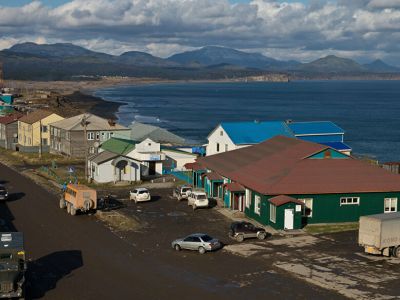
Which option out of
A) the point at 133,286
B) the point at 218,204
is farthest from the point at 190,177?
the point at 133,286

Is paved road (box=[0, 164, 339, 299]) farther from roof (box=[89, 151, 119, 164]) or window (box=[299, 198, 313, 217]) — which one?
roof (box=[89, 151, 119, 164])

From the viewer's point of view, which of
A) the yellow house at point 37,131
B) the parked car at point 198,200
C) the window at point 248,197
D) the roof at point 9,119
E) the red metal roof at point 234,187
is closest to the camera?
the window at point 248,197

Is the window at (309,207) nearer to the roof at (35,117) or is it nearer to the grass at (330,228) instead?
the grass at (330,228)

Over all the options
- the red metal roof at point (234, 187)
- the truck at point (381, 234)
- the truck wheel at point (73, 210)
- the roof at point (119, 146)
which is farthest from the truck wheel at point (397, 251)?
the roof at point (119, 146)

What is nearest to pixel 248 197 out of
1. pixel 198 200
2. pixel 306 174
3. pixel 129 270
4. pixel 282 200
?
pixel 198 200

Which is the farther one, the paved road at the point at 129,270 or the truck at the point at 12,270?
the paved road at the point at 129,270

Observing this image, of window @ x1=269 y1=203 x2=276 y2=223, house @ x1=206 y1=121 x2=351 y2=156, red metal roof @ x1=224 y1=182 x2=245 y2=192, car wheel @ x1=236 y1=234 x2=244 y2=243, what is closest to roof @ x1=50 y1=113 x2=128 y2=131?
house @ x1=206 y1=121 x2=351 y2=156
